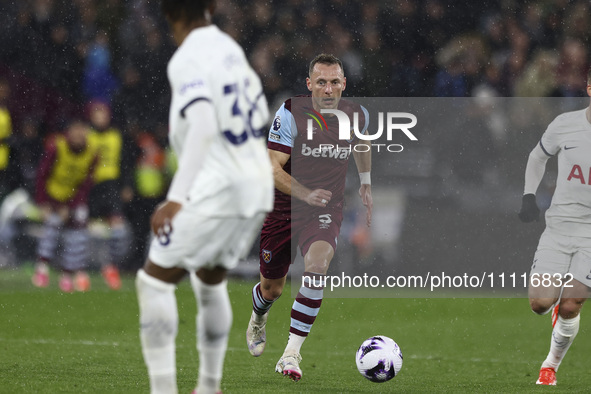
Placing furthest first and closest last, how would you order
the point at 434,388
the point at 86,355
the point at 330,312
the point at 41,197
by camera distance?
the point at 41,197
the point at 330,312
the point at 86,355
the point at 434,388

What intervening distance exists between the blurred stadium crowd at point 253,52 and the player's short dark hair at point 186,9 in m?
10.2

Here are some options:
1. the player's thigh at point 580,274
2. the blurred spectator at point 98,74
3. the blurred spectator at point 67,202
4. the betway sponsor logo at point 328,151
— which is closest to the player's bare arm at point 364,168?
the betway sponsor logo at point 328,151

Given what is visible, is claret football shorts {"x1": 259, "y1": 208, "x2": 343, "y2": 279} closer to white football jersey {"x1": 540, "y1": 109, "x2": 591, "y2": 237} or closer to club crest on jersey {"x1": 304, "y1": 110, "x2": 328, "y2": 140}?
club crest on jersey {"x1": 304, "y1": 110, "x2": 328, "y2": 140}

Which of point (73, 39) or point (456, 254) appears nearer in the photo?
point (456, 254)

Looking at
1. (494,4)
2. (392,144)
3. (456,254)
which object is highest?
(494,4)

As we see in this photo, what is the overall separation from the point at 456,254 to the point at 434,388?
5842 millimetres

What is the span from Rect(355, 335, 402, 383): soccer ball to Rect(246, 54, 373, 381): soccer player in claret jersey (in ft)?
2.03

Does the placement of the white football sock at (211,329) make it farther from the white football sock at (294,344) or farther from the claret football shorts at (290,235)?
the claret football shorts at (290,235)

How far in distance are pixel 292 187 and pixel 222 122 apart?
266 centimetres

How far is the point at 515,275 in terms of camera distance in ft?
41.2

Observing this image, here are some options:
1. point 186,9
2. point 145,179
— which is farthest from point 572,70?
point 186,9

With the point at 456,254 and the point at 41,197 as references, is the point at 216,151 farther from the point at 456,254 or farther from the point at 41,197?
the point at 41,197

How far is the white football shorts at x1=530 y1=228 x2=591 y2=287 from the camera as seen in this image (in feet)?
22.7

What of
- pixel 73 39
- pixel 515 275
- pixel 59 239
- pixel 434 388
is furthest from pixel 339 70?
pixel 73 39
